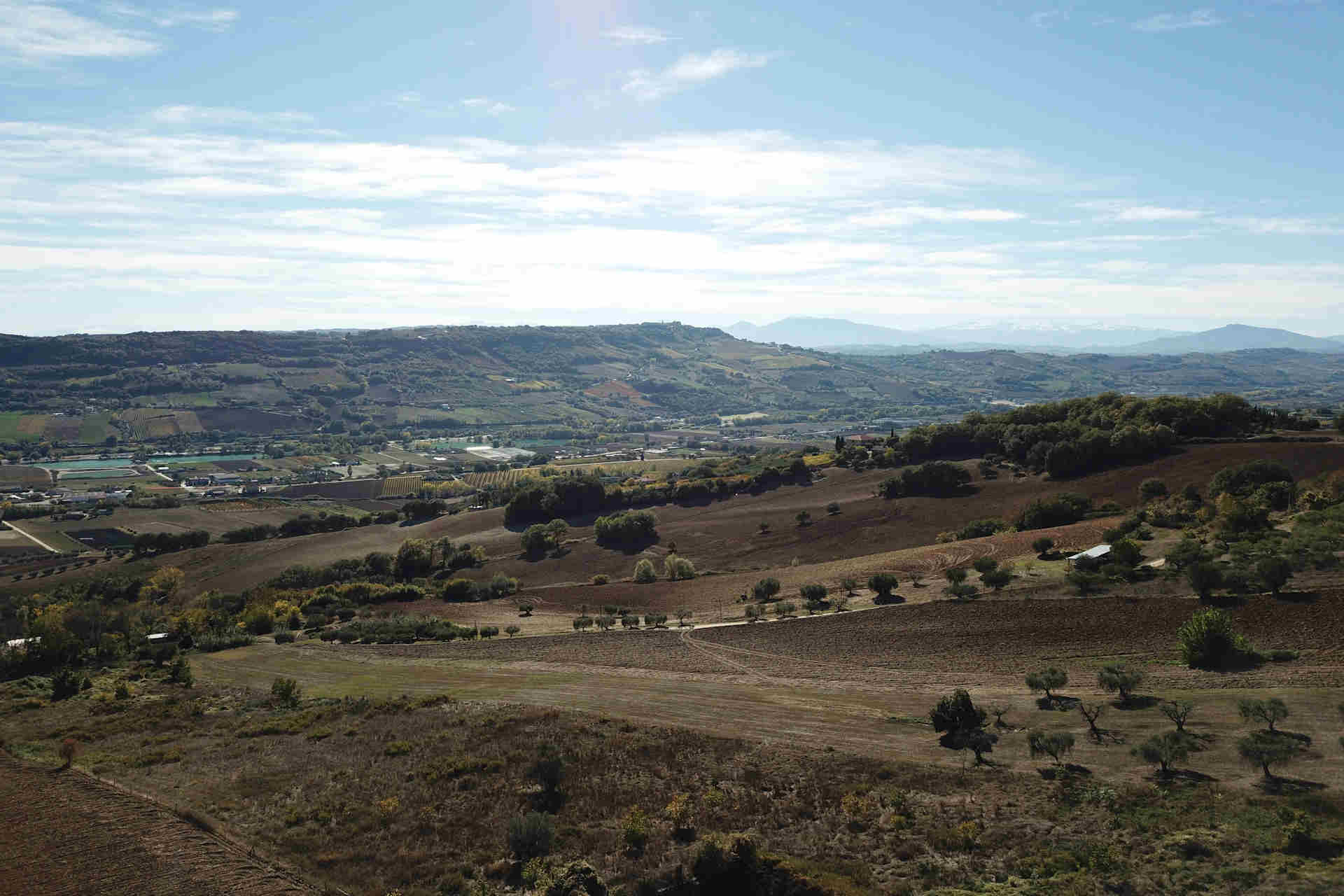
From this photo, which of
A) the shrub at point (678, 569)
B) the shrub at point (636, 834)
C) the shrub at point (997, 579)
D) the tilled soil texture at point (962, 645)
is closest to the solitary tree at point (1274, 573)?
the tilled soil texture at point (962, 645)

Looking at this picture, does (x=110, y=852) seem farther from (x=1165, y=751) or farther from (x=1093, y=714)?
(x=1093, y=714)

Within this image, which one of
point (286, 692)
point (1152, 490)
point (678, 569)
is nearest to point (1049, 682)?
point (286, 692)

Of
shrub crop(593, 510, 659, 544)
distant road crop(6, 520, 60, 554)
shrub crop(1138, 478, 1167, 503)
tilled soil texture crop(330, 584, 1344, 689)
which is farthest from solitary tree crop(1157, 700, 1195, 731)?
distant road crop(6, 520, 60, 554)

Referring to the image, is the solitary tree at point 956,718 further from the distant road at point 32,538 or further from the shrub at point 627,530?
the distant road at point 32,538

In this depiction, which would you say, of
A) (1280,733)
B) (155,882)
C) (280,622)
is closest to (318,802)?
(155,882)

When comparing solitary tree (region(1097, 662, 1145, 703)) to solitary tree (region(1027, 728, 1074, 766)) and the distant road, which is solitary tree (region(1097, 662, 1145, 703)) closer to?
solitary tree (region(1027, 728, 1074, 766))

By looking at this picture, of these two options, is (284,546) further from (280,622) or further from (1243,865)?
(1243,865)
